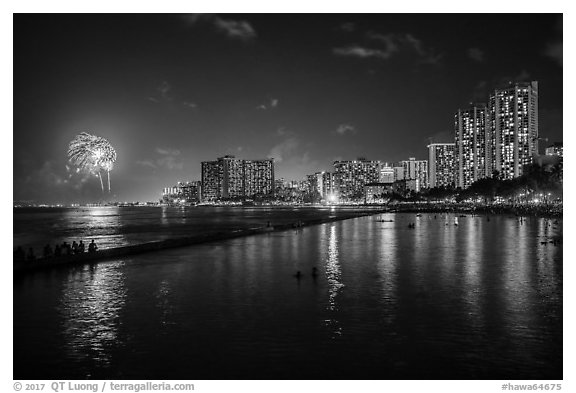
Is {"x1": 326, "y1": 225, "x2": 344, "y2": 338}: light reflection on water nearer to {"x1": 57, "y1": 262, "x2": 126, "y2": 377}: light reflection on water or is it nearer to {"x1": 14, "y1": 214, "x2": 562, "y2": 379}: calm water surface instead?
{"x1": 14, "y1": 214, "x2": 562, "y2": 379}: calm water surface

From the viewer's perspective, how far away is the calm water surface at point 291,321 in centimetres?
1175

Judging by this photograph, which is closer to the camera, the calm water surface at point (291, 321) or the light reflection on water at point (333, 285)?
the calm water surface at point (291, 321)

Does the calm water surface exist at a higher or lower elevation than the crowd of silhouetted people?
lower

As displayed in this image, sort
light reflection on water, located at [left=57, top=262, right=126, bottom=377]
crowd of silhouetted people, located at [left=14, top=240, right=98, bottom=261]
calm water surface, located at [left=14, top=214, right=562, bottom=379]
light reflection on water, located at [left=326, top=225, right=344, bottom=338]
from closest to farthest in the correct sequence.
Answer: calm water surface, located at [left=14, top=214, right=562, bottom=379] → light reflection on water, located at [left=57, top=262, right=126, bottom=377] → light reflection on water, located at [left=326, top=225, right=344, bottom=338] → crowd of silhouetted people, located at [left=14, top=240, right=98, bottom=261]

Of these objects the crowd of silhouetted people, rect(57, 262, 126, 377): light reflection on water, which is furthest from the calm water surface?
the crowd of silhouetted people

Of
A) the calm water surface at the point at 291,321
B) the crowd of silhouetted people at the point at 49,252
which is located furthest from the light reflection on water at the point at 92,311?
the crowd of silhouetted people at the point at 49,252

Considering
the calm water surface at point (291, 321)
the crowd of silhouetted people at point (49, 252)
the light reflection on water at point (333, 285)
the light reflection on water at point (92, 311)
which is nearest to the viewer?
the calm water surface at point (291, 321)

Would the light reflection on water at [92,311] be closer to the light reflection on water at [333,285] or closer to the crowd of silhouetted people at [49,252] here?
the crowd of silhouetted people at [49,252]

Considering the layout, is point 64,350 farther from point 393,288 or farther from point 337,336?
point 393,288

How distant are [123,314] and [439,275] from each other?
15522mm

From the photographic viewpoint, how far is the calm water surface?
1175 cm

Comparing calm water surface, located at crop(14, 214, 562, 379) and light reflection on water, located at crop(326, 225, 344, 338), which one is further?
light reflection on water, located at crop(326, 225, 344, 338)
